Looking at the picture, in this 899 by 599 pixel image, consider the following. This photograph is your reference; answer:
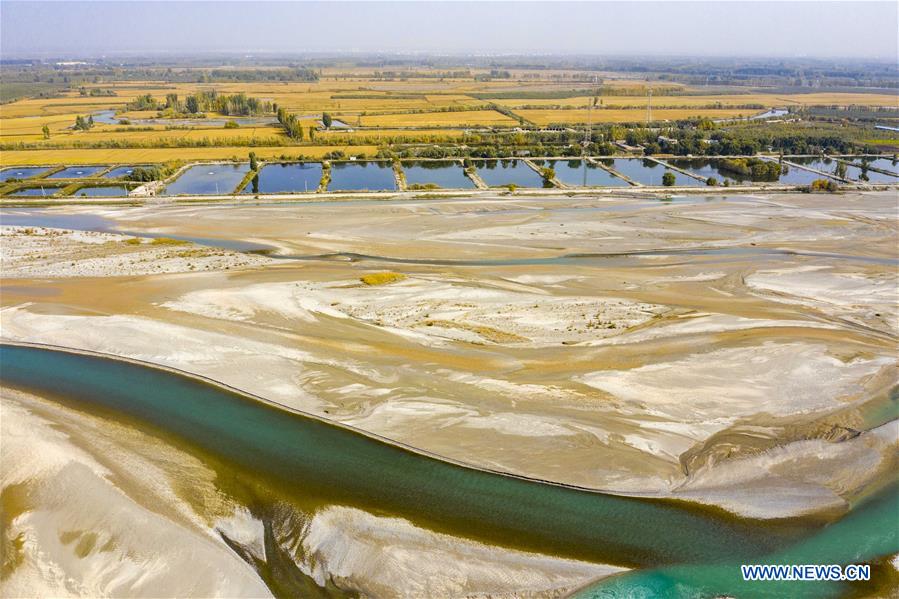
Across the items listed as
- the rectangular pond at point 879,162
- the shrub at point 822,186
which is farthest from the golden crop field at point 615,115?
the shrub at point 822,186

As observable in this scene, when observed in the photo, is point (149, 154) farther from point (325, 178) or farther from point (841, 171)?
point (841, 171)

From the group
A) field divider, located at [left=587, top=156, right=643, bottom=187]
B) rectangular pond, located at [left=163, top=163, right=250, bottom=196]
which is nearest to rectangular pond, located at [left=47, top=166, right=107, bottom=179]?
rectangular pond, located at [left=163, top=163, right=250, bottom=196]

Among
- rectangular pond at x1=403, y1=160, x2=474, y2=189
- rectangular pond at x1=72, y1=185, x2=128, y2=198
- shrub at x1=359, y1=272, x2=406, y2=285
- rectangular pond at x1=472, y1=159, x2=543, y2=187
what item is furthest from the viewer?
rectangular pond at x1=472, y1=159, x2=543, y2=187

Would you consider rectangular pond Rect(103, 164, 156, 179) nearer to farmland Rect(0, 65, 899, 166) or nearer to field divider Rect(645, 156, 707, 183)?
farmland Rect(0, 65, 899, 166)

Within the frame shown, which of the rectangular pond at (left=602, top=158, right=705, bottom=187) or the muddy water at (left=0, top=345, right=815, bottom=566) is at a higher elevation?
the rectangular pond at (left=602, top=158, right=705, bottom=187)

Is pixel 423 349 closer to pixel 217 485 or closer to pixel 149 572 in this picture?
pixel 217 485

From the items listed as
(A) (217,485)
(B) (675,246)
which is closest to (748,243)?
(B) (675,246)
